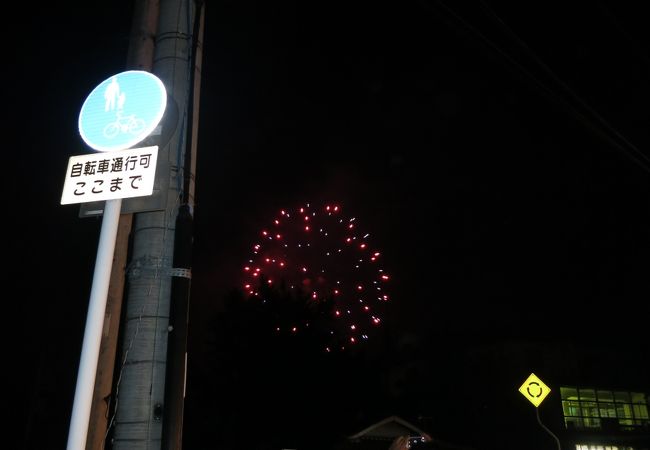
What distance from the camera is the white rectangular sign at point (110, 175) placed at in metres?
3.08

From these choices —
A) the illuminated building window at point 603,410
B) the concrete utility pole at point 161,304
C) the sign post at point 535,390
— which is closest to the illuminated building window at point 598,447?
the illuminated building window at point 603,410

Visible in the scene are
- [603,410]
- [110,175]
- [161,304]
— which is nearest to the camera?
[110,175]

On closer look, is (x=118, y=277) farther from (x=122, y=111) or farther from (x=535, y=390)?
(x=535, y=390)

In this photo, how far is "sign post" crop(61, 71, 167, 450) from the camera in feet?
8.91

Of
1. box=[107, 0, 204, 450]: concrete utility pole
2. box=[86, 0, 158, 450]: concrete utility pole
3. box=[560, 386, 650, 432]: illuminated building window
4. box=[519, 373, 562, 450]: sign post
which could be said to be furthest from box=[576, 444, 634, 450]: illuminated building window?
box=[107, 0, 204, 450]: concrete utility pole

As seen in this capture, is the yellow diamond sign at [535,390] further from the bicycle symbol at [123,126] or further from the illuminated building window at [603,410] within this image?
the illuminated building window at [603,410]

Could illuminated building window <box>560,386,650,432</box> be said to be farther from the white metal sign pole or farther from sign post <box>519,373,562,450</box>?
the white metal sign pole

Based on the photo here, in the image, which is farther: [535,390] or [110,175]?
[535,390]

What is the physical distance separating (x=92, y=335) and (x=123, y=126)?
4.38 ft

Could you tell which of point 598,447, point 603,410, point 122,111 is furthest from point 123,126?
point 603,410

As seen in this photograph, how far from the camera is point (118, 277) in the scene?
455cm

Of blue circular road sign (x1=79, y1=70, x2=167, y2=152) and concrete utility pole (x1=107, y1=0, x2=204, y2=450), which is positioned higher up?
blue circular road sign (x1=79, y1=70, x2=167, y2=152)

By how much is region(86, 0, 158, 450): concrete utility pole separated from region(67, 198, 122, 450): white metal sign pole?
4.42ft

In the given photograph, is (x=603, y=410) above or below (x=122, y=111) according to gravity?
above
